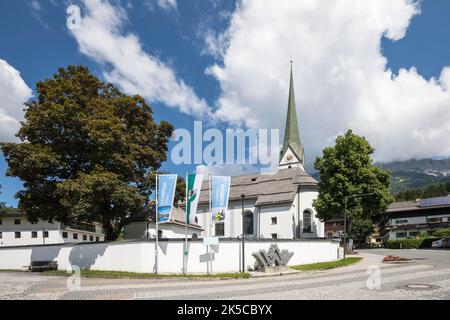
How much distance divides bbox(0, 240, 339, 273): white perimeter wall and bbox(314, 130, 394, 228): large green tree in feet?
55.1

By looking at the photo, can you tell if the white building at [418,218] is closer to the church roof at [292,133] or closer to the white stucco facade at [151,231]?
the church roof at [292,133]

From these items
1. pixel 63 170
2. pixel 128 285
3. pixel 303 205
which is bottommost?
pixel 128 285

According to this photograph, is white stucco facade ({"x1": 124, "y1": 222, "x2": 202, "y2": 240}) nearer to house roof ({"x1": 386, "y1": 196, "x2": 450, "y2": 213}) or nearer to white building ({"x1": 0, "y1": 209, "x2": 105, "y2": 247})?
white building ({"x1": 0, "y1": 209, "x2": 105, "y2": 247})

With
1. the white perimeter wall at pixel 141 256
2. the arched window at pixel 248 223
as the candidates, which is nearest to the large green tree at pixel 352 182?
the arched window at pixel 248 223

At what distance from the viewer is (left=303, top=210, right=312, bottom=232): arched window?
166 ft

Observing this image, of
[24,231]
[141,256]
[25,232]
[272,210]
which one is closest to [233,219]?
[272,210]

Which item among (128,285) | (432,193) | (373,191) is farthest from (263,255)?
(432,193)

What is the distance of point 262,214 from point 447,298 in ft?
128

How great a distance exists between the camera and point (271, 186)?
181ft

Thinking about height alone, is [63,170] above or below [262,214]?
above

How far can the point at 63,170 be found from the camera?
2931cm
